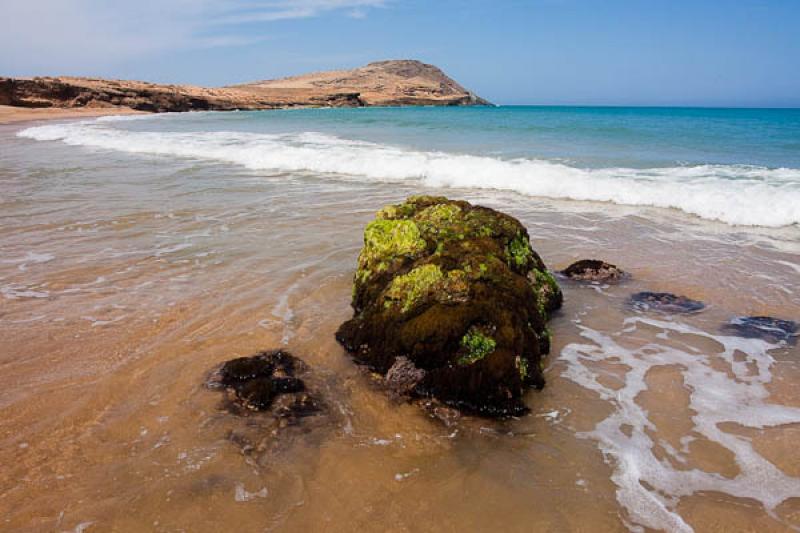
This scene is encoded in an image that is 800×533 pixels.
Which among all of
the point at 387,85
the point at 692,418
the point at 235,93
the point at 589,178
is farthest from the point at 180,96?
the point at 692,418

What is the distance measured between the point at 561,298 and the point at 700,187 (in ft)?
25.2

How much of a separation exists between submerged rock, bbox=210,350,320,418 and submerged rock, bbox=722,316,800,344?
156 inches

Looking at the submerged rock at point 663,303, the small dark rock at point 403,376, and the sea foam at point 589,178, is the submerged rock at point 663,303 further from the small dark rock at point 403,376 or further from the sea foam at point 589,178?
the sea foam at point 589,178

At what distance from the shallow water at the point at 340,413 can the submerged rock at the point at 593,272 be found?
9.1 inches

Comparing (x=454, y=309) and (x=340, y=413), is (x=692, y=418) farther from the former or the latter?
(x=340, y=413)

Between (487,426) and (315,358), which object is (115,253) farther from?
(487,426)

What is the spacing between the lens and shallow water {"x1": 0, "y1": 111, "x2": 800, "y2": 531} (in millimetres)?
2746

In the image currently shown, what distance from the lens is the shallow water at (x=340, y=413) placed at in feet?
9.01

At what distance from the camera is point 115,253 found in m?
6.77

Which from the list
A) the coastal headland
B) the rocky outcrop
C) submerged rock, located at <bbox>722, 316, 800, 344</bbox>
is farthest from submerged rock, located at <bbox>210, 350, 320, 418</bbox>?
the rocky outcrop

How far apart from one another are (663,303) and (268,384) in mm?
4162

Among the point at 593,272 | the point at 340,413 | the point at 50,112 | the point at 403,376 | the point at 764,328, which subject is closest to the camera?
the point at 340,413

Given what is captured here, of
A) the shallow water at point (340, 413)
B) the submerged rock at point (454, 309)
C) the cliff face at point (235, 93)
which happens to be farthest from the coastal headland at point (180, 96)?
the submerged rock at point (454, 309)

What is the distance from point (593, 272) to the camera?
6.11 meters
